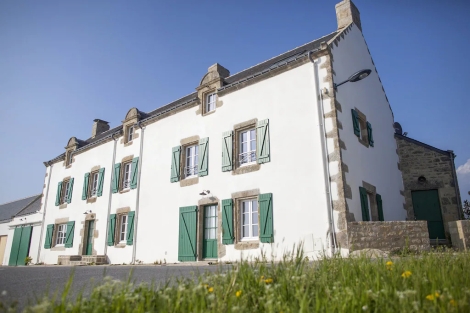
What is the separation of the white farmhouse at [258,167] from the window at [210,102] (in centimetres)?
4

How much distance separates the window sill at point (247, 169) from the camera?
1045 cm

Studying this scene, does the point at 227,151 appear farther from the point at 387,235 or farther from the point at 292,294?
the point at 292,294

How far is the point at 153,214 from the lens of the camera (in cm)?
1318

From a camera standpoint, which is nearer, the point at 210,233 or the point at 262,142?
the point at 262,142

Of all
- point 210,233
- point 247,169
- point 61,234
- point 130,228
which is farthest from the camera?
point 61,234

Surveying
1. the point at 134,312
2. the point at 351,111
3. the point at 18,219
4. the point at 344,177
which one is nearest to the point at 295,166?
Answer: the point at 344,177

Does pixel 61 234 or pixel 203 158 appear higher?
pixel 203 158

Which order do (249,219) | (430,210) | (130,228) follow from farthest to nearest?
1. (130,228)
2. (430,210)
3. (249,219)

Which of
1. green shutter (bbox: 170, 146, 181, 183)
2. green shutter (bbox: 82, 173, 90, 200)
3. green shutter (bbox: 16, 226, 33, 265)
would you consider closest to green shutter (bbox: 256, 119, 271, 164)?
green shutter (bbox: 170, 146, 181, 183)

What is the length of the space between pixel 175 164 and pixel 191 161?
66 centimetres

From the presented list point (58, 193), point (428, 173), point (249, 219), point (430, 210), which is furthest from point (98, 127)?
point (430, 210)

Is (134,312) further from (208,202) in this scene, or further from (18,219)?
(18,219)

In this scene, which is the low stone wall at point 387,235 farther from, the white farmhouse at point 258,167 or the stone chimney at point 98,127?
the stone chimney at point 98,127

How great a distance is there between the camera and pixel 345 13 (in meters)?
12.9
